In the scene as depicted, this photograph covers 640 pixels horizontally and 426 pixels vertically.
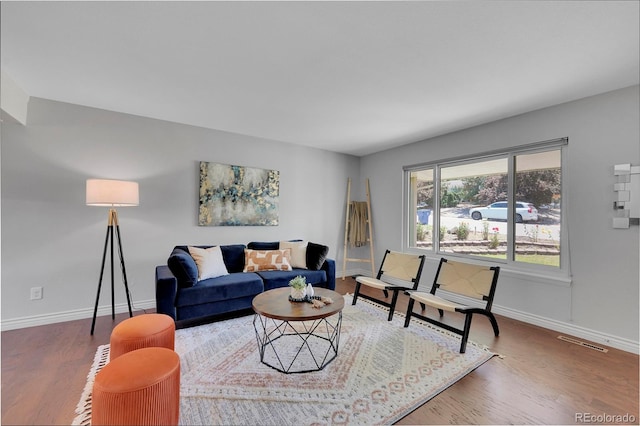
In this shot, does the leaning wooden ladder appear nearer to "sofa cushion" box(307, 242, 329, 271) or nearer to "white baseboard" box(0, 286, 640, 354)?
"sofa cushion" box(307, 242, 329, 271)

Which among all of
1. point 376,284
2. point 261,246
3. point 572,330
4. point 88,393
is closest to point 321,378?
point 376,284

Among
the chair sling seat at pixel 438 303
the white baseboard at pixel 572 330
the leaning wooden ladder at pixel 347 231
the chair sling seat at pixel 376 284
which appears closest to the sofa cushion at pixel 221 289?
the chair sling seat at pixel 376 284

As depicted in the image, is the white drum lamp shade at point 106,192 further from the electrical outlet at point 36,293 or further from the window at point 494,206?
the window at point 494,206

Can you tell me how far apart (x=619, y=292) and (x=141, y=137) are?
5445 millimetres

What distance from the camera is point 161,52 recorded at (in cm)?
205

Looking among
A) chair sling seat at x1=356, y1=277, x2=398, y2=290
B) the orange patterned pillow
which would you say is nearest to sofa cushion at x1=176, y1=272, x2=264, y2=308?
the orange patterned pillow

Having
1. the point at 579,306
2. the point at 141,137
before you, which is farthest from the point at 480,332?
the point at 141,137

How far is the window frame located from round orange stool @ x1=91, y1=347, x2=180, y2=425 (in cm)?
367

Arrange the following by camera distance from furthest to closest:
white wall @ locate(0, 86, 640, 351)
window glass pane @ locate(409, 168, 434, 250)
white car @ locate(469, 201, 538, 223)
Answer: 1. window glass pane @ locate(409, 168, 434, 250)
2. white car @ locate(469, 201, 538, 223)
3. white wall @ locate(0, 86, 640, 351)

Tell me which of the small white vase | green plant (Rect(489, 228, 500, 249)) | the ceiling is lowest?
the small white vase

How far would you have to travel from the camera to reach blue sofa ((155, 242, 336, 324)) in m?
2.73

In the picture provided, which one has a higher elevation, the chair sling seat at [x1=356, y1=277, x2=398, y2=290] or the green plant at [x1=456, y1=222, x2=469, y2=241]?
the green plant at [x1=456, y1=222, x2=469, y2=241]

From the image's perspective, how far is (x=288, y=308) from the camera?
2211 mm

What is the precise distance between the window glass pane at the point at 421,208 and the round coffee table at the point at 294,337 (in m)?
2.45
